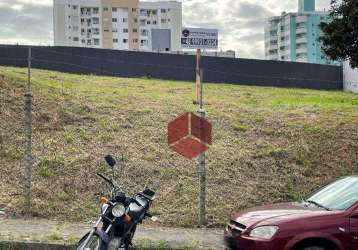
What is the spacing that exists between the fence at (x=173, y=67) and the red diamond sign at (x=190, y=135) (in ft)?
41.7

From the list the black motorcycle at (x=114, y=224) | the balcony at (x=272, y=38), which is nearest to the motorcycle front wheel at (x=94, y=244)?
the black motorcycle at (x=114, y=224)

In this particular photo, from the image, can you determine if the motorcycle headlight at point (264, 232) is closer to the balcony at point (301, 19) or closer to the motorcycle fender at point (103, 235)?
the motorcycle fender at point (103, 235)

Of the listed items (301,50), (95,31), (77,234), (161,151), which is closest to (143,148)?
(161,151)

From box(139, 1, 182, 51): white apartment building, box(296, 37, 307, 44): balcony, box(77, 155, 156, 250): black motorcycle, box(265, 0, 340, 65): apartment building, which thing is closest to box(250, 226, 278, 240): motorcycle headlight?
box(77, 155, 156, 250): black motorcycle

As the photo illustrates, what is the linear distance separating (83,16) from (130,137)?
110 m

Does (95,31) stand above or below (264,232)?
above

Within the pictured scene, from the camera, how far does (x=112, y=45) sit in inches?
4717

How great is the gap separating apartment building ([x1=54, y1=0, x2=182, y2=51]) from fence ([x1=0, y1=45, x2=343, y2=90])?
290ft

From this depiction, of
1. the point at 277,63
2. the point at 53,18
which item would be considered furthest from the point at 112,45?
the point at 277,63

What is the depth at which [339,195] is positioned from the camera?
809cm

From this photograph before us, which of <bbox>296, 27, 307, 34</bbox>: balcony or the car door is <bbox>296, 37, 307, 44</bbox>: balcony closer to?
→ <bbox>296, 27, 307, 34</bbox>: balcony

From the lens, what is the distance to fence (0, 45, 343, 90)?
2441 centimetres

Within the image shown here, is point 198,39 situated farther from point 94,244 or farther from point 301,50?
point 301,50

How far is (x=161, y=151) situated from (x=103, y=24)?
355 ft
